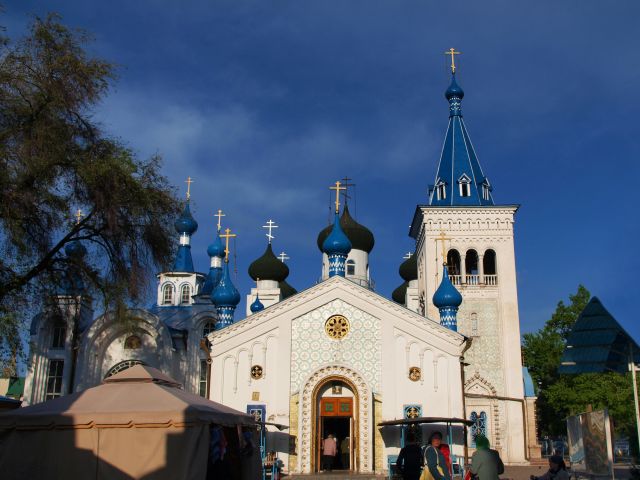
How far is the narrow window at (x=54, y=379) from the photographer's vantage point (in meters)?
31.1

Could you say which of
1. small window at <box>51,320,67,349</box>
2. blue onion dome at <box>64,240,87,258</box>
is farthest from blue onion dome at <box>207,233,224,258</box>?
blue onion dome at <box>64,240,87,258</box>

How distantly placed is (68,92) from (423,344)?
1430 cm

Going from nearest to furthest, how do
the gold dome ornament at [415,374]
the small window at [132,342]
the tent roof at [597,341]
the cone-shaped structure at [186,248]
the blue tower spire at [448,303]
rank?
the tent roof at [597,341] < the gold dome ornament at [415,374] < the blue tower spire at [448,303] < the small window at [132,342] < the cone-shaped structure at [186,248]

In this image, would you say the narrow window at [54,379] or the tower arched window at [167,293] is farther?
the tower arched window at [167,293]

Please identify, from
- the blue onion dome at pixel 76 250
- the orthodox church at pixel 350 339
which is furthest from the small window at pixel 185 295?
the blue onion dome at pixel 76 250

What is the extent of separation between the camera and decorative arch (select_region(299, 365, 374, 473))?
23.6 meters

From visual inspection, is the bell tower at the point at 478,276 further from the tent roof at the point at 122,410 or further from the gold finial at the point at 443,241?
the tent roof at the point at 122,410

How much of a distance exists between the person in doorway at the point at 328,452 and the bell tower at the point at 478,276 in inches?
386

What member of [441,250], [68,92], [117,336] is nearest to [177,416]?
[68,92]

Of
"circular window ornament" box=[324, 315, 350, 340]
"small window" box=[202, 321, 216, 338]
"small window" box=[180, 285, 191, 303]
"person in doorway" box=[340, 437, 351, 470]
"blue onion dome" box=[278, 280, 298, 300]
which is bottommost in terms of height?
"person in doorway" box=[340, 437, 351, 470]

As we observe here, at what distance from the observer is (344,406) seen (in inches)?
963

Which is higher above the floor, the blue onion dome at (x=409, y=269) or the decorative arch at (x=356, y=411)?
the blue onion dome at (x=409, y=269)

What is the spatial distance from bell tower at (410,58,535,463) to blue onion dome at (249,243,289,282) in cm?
821

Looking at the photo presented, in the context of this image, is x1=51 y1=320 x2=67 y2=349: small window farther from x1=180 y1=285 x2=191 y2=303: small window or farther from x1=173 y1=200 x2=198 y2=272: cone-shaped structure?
x1=173 y1=200 x2=198 y2=272: cone-shaped structure
